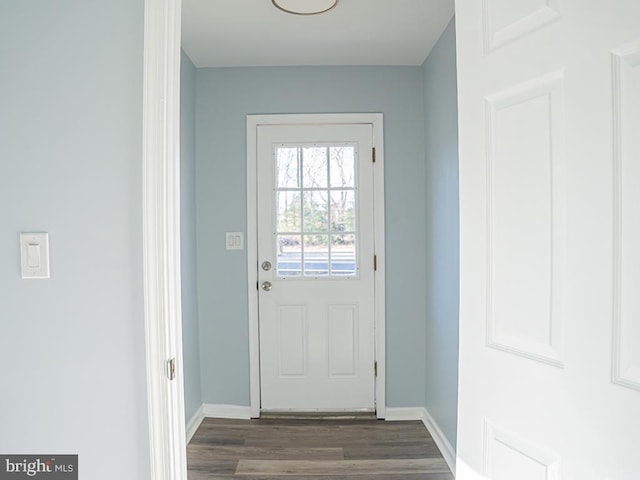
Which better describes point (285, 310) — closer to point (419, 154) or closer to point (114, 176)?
point (419, 154)

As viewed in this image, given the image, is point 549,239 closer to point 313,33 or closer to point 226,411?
point 313,33

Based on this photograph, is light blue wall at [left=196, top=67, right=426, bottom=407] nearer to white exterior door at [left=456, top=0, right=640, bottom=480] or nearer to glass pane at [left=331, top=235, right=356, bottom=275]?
glass pane at [left=331, top=235, right=356, bottom=275]

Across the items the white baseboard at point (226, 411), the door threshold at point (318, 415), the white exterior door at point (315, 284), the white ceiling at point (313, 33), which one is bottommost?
the door threshold at point (318, 415)

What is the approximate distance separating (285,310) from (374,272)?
2.30 feet

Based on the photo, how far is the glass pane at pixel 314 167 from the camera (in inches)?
111

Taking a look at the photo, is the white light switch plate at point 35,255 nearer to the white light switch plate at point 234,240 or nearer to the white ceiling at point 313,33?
the white ceiling at point 313,33

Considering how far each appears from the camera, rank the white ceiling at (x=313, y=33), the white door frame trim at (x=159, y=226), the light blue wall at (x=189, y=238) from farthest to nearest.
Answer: the light blue wall at (x=189, y=238)
the white ceiling at (x=313, y=33)
the white door frame trim at (x=159, y=226)

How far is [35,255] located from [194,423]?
2.05 metres

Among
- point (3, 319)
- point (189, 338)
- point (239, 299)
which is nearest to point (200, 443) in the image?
point (189, 338)

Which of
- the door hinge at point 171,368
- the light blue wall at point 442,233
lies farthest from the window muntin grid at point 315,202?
the door hinge at point 171,368

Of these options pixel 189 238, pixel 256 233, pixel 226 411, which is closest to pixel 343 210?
pixel 256 233

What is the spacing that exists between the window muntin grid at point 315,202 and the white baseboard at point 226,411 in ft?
3.28

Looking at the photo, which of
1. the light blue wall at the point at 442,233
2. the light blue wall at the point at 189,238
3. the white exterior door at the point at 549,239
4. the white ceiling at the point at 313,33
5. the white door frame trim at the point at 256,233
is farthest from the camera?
the white door frame trim at the point at 256,233

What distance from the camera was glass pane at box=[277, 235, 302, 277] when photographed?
2.82m
